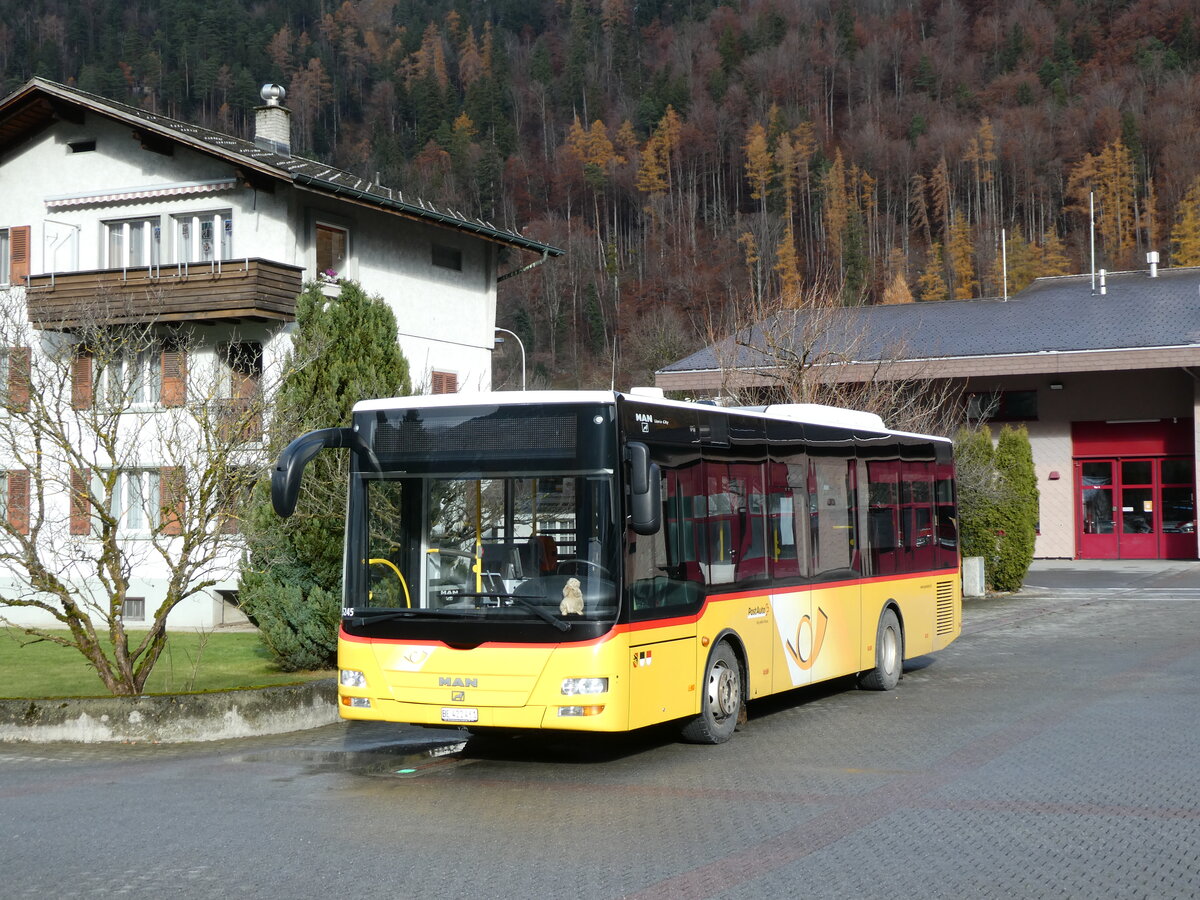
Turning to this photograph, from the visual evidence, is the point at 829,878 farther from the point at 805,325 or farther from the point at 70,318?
the point at 70,318

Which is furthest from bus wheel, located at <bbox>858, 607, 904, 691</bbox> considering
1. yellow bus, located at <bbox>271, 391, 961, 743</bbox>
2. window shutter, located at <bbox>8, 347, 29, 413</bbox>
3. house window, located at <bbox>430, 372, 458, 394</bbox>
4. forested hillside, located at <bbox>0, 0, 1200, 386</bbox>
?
forested hillside, located at <bbox>0, 0, 1200, 386</bbox>

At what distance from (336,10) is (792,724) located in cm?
15935

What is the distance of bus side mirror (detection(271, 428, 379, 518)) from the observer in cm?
984

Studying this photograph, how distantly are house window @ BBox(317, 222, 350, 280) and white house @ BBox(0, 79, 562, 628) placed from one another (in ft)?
0.10

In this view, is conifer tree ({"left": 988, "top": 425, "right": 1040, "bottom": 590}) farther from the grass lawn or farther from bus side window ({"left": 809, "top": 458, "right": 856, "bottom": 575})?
bus side window ({"left": 809, "top": 458, "right": 856, "bottom": 575})

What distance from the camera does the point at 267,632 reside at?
16.6 meters

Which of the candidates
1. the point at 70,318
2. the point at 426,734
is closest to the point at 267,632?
the point at 426,734

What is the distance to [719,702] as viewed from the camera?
1140 cm

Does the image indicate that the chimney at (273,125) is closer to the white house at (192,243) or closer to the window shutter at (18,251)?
the white house at (192,243)

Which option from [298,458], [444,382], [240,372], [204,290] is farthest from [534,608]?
[444,382]

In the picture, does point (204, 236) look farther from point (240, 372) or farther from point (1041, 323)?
point (1041, 323)

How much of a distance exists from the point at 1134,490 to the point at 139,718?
105ft

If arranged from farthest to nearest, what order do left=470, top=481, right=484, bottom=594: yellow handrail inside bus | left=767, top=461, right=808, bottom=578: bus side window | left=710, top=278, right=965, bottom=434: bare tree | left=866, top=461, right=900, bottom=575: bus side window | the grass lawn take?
left=710, top=278, right=965, bottom=434: bare tree, the grass lawn, left=866, top=461, right=900, bottom=575: bus side window, left=767, top=461, right=808, bottom=578: bus side window, left=470, top=481, right=484, bottom=594: yellow handrail inside bus

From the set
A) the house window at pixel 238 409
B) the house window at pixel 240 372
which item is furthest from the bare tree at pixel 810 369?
the house window at pixel 238 409
